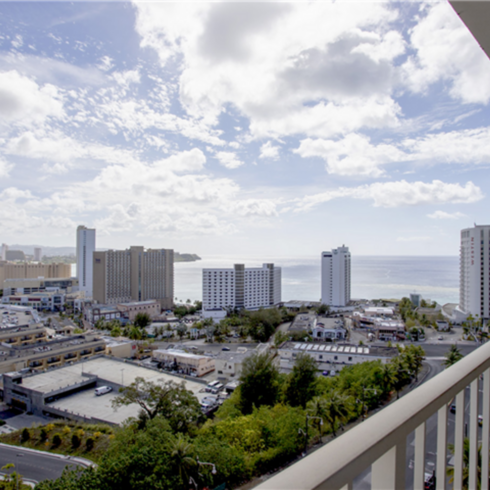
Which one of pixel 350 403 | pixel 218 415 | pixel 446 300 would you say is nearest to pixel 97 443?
pixel 218 415

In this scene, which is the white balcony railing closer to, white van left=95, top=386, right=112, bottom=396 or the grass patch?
the grass patch

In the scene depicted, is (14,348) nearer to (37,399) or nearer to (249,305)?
(37,399)

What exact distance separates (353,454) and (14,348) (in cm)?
1395

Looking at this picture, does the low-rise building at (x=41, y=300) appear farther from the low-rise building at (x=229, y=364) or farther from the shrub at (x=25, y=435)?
the shrub at (x=25, y=435)

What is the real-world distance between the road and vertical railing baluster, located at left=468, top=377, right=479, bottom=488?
6732mm

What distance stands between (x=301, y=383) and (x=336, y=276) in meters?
17.0

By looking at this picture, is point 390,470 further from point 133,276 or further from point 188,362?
point 133,276

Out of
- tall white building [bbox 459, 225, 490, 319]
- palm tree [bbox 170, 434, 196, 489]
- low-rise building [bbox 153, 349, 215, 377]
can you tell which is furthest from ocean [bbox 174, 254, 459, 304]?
palm tree [bbox 170, 434, 196, 489]

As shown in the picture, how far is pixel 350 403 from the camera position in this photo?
642 cm

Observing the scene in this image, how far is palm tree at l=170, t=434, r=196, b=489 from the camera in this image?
4555 millimetres

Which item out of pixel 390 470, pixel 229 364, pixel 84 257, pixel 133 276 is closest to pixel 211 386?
pixel 229 364

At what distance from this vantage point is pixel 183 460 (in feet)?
15.1

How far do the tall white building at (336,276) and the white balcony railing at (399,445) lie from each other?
2415 cm

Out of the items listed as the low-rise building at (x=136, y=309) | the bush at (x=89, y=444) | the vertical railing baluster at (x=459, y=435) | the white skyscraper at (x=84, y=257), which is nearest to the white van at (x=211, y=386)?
the bush at (x=89, y=444)
